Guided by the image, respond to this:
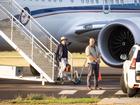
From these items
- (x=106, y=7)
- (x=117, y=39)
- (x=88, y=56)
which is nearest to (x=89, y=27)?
(x=106, y=7)

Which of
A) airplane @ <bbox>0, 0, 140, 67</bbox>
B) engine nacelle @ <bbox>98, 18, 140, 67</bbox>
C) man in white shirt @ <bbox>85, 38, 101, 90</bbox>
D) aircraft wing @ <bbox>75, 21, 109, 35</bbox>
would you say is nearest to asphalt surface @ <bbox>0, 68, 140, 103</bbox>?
man in white shirt @ <bbox>85, 38, 101, 90</bbox>

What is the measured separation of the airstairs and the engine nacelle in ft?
5.84

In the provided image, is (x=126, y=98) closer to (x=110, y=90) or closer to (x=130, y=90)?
(x=130, y=90)

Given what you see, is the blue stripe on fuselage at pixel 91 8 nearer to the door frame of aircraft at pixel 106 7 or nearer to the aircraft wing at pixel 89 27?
the door frame of aircraft at pixel 106 7

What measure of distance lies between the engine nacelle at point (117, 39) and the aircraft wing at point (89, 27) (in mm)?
950

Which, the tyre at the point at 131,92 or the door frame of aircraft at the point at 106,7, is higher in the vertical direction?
the door frame of aircraft at the point at 106,7

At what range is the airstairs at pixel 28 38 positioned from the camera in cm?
2275

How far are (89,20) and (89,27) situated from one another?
708 millimetres

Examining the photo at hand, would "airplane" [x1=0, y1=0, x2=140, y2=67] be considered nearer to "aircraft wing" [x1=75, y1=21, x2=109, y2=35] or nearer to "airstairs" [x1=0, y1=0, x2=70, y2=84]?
"aircraft wing" [x1=75, y1=21, x2=109, y2=35]

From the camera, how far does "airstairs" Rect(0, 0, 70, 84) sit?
22745mm

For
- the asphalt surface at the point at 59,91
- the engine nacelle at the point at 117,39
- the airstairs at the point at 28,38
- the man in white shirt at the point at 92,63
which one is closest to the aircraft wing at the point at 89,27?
the engine nacelle at the point at 117,39

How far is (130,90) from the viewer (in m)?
17.8

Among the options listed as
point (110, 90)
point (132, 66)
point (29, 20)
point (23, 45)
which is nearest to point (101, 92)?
point (110, 90)

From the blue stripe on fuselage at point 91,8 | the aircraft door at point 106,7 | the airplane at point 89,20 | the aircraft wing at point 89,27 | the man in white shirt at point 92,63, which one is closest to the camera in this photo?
the man in white shirt at point 92,63
